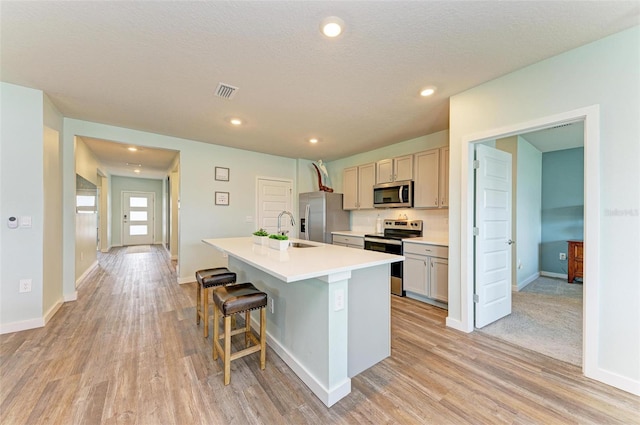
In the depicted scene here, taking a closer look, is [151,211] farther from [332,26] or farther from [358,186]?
[332,26]

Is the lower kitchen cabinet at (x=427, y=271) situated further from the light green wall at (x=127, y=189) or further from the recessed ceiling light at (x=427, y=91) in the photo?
the light green wall at (x=127, y=189)

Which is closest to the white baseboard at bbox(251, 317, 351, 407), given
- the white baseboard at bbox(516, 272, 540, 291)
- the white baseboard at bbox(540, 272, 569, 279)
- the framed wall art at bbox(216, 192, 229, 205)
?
the framed wall art at bbox(216, 192, 229, 205)

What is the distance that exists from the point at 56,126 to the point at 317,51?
137 inches

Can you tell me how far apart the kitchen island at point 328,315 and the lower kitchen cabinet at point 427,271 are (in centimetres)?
144

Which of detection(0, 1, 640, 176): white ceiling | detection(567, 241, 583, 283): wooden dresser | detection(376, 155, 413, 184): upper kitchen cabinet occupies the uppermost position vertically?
detection(0, 1, 640, 176): white ceiling

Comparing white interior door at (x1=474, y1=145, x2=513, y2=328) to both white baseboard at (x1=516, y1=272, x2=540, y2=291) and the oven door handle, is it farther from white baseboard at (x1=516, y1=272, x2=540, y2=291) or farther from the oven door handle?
white baseboard at (x1=516, y1=272, x2=540, y2=291)

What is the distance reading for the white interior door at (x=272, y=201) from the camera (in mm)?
5242

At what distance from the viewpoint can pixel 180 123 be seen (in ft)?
11.6

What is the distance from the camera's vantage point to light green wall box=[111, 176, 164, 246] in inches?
344

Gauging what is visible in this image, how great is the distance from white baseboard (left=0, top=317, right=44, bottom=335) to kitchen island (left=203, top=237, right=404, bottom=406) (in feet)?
7.50

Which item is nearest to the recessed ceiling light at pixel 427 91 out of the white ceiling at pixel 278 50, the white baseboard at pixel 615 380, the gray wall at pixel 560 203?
the white ceiling at pixel 278 50

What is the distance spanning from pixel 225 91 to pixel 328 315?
7.88 feet

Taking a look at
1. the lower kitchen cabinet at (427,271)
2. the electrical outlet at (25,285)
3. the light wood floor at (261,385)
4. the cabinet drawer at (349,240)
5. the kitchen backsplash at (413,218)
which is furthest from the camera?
the cabinet drawer at (349,240)

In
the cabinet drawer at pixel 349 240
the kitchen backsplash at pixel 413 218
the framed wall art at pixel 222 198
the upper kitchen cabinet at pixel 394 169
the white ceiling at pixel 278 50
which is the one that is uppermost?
the white ceiling at pixel 278 50
